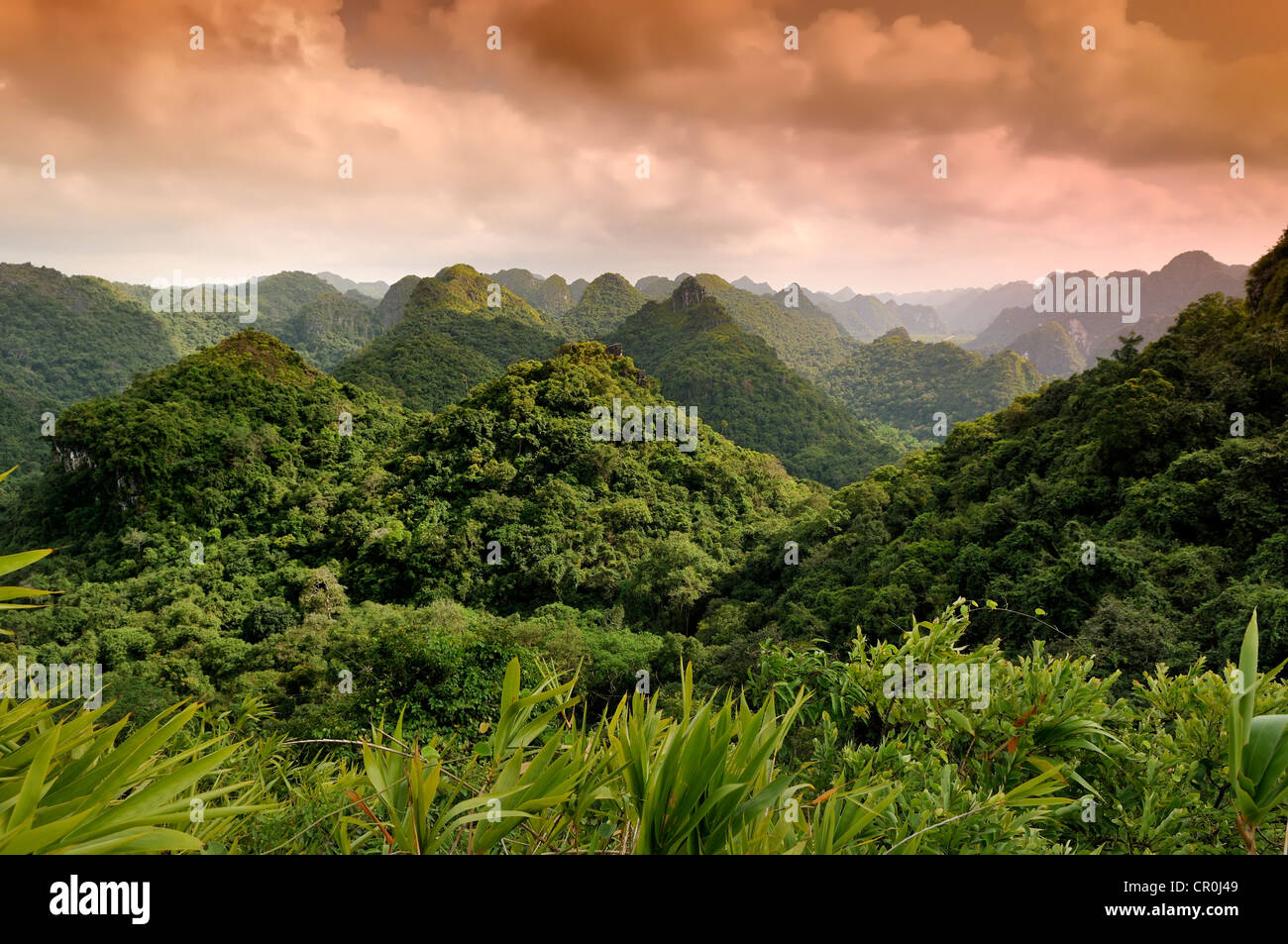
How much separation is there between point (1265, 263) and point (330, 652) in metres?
21.9

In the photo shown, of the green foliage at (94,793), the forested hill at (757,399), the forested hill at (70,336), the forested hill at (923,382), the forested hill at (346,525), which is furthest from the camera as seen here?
the forested hill at (923,382)

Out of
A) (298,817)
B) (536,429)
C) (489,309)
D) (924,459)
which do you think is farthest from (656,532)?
(489,309)

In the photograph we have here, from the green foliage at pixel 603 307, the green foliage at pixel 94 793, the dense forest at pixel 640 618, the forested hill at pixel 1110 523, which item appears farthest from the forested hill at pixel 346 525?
the green foliage at pixel 603 307

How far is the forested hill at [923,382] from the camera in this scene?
59.6m

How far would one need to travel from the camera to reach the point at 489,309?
5766 cm

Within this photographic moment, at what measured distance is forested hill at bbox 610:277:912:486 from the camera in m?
41.6

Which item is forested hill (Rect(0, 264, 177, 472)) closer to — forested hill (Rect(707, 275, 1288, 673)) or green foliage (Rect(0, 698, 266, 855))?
forested hill (Rect(707, 275, 1288, 673))

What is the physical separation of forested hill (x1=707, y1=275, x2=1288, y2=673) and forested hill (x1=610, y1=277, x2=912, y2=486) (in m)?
23.8

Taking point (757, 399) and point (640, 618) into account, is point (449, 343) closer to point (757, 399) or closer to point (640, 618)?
point (757, 399)

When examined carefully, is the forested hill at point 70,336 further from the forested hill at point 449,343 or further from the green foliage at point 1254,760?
the green foliage at point 1254,760

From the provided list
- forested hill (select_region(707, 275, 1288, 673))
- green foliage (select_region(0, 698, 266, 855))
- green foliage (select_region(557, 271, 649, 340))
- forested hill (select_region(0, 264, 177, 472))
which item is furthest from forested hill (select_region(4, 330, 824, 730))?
green foliage (select_region(557, 271, 649, 340))

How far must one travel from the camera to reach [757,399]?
1794 inches

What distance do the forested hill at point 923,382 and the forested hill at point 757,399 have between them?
33.7 ft

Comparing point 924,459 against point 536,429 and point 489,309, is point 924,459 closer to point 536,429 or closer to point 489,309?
point 536,429
